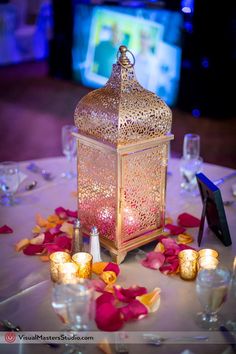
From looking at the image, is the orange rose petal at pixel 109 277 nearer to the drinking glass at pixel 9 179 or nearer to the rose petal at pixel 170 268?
the rose petal at pixel 170 268

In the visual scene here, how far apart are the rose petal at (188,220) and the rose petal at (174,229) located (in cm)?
3

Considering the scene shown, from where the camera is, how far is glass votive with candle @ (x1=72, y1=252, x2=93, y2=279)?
1259mm

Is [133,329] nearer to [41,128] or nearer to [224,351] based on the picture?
[224,351]

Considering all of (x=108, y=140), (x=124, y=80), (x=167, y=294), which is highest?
(x=124, y=80)

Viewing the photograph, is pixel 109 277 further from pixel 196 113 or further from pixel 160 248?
pixel 196 113

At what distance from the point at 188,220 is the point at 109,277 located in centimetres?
43

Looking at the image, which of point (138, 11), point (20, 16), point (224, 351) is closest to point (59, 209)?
point (224, 351)

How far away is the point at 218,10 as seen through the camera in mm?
4820

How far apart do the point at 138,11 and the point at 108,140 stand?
14.7 feet

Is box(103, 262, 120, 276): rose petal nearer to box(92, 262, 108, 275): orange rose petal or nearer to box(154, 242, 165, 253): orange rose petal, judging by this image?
box(92, 262, 108, 275): orange rose petal

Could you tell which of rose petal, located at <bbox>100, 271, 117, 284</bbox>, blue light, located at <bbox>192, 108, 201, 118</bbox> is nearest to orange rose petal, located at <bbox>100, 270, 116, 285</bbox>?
rose petal, located at <bbox>100, 271, 117, 284</bbox>

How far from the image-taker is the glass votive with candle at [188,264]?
1.28 metres

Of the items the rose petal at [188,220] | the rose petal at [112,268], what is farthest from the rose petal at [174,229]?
the rose petal at [112,268]

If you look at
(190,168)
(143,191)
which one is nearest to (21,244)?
(143,191)
